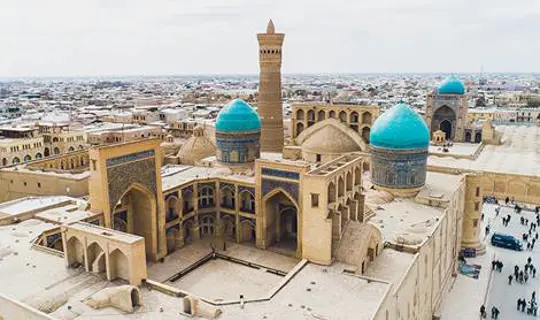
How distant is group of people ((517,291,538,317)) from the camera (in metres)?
17.2

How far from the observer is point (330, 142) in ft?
86.0

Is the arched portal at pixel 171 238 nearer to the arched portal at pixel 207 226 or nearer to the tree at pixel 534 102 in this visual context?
the arched portal at pixel 207 226

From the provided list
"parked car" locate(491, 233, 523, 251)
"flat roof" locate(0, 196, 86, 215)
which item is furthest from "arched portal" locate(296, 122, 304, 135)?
"flat roof" locate(0, 196, 86, 215)

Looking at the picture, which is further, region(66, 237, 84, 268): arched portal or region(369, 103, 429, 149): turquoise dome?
region(369, 103, 429, 149): turquoise dome

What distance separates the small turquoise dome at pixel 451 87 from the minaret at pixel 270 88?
18.3m

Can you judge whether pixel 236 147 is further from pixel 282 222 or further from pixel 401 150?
pixel 401 150

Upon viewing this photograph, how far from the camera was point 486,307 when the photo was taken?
17828mm

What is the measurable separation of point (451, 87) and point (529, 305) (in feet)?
86.7

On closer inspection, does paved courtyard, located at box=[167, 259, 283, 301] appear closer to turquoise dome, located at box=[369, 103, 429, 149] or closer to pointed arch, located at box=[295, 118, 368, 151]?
turquoise dome, located at box=[369, 103, 429, 149]

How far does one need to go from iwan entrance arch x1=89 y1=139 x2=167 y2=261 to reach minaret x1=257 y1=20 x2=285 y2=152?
1227 centimetres

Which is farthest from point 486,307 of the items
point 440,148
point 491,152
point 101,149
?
point 491,152

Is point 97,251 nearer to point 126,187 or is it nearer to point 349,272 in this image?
point 126,187

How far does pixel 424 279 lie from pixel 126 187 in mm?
11312

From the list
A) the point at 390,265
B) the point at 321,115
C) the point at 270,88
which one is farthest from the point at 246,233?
the point at 270,88
